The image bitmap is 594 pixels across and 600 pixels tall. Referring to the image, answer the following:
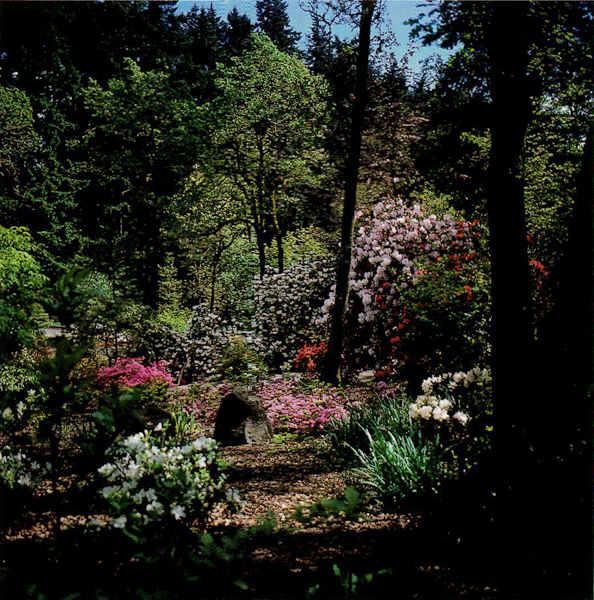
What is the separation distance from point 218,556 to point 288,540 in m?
0.95

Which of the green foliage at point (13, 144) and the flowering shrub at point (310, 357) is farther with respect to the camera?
the flowering shrub at point (310, 357)

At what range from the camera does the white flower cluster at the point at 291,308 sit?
10336 millimetres

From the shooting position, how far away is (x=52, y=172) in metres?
7.98

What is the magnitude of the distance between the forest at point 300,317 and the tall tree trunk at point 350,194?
38mm

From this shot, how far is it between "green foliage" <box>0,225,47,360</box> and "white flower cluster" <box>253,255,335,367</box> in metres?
5.23

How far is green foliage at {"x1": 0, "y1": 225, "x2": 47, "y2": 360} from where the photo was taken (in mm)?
5242

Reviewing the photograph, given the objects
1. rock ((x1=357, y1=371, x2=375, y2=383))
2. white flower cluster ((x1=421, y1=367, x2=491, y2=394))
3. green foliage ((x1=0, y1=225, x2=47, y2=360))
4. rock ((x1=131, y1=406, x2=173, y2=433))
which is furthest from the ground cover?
rock ((x1=357, y1=371, x2=375, y2=383))

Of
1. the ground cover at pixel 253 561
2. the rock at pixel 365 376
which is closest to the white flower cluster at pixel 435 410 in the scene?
the ground cover at pixel 253 561

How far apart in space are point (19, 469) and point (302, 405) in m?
4.51

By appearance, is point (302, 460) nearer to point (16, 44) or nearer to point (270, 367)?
point (270, 367)

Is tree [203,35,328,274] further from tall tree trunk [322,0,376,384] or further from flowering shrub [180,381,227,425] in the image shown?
flowering shrub [180,381,227,425]

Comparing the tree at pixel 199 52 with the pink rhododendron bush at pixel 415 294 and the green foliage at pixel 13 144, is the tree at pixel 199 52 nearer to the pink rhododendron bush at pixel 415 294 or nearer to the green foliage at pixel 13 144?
Result: the green foliage at pixel 13 144

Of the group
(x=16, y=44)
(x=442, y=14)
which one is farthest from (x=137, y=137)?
(x=442, y=14)

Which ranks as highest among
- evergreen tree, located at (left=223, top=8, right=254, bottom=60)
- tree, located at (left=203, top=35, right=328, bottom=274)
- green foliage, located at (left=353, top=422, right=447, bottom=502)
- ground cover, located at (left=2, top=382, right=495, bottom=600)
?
evergreen tree, located at (left=223, top=8, right=254, bottom=60)
